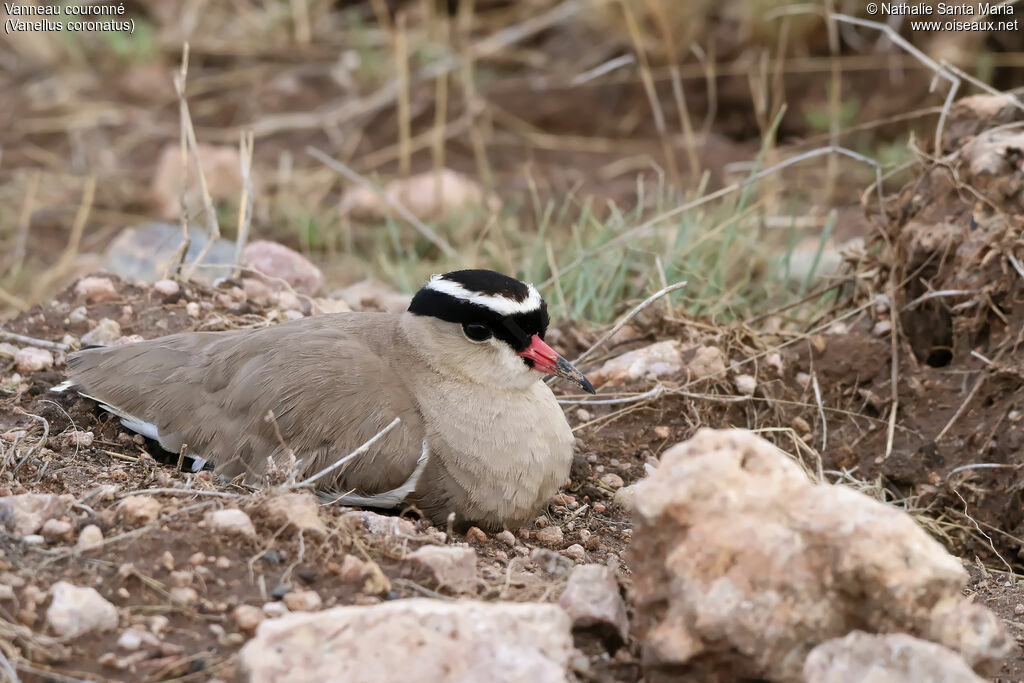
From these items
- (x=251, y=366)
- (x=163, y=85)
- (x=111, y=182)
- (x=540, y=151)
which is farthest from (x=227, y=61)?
(x=251, y=366)

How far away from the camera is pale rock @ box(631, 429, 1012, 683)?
90.8 inches

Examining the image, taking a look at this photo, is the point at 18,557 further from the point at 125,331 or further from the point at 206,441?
the point at 125,331

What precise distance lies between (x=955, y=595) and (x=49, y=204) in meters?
6.50

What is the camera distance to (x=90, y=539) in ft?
9.07

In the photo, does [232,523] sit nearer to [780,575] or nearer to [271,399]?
[271,399]

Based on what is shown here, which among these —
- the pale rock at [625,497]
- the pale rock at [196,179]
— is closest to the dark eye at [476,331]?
the pale rock at [625,497]

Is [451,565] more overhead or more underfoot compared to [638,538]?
more underfoot

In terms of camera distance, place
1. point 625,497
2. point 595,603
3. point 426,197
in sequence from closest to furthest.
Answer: point 595,603 → point 625,497 → point 426,197

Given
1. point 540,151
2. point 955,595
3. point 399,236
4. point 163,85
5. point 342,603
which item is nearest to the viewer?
point 955,595

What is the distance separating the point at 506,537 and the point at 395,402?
510mm

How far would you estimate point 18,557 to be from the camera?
271cm

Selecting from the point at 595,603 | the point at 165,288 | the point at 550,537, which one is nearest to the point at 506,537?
the point at 550,537

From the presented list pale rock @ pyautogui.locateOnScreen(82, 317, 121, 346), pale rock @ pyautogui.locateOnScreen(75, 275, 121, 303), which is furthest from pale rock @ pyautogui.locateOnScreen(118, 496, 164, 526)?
pale rock @ pyautogui.locateOnScreen(75, 275, 121, 303)

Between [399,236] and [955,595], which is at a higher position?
[955,595]
